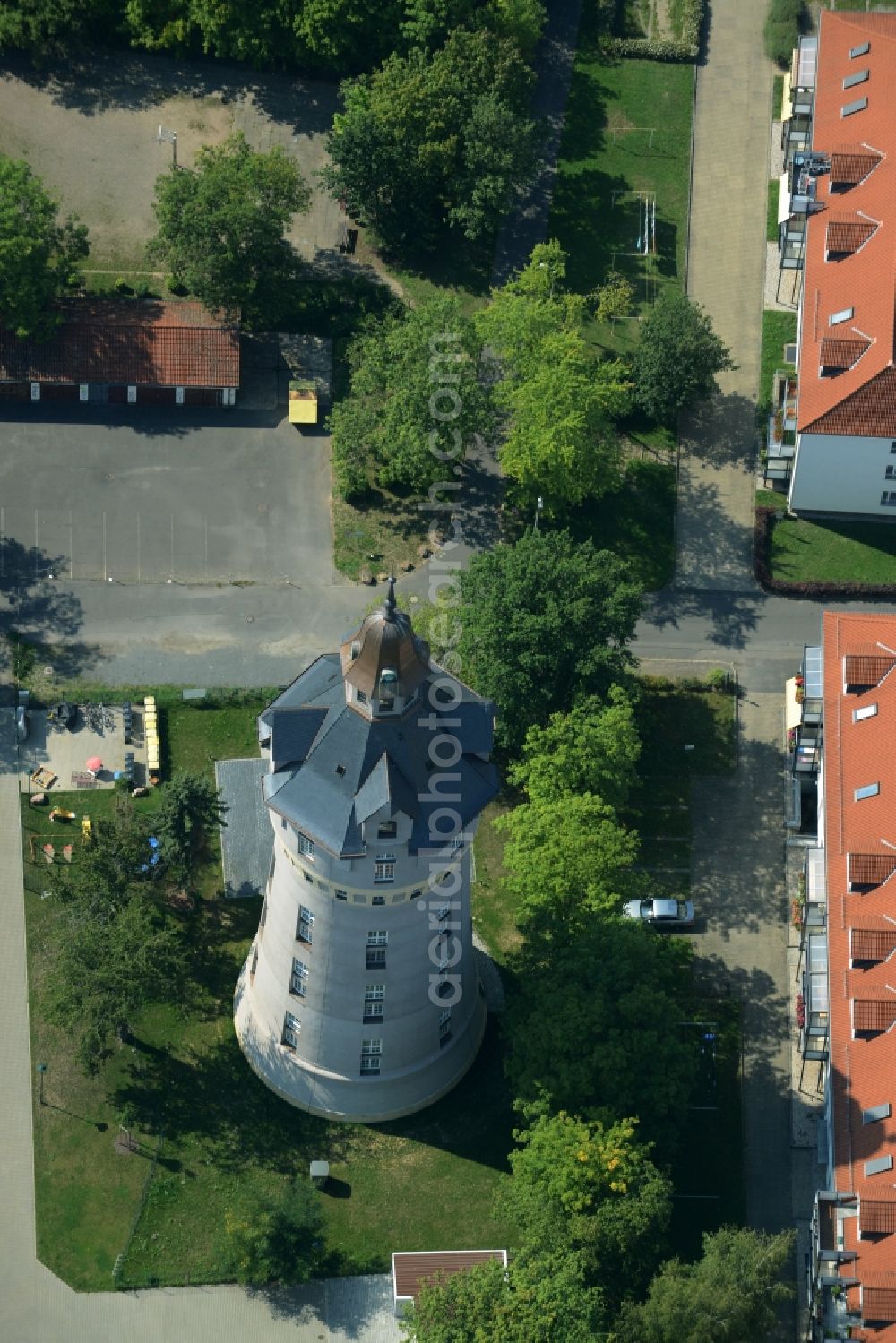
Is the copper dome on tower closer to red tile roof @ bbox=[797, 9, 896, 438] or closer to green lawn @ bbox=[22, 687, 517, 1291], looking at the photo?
green lawn @ bbox=[22, 687, 517, 1291]

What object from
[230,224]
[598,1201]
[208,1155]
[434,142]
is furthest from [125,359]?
[598,1201]

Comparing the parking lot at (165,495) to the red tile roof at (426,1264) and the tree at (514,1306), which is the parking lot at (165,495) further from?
the tree at (514,1306)

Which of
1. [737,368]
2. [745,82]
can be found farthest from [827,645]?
[745,82]

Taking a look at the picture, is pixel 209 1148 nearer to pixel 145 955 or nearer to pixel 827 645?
pixel 145 955

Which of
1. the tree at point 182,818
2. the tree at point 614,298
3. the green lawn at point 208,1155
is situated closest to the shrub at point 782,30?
the tree at point 614,298

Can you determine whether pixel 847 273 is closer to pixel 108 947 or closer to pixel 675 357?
pixel 675 357

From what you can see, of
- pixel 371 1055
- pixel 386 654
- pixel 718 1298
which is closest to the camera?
pixel 386 654
